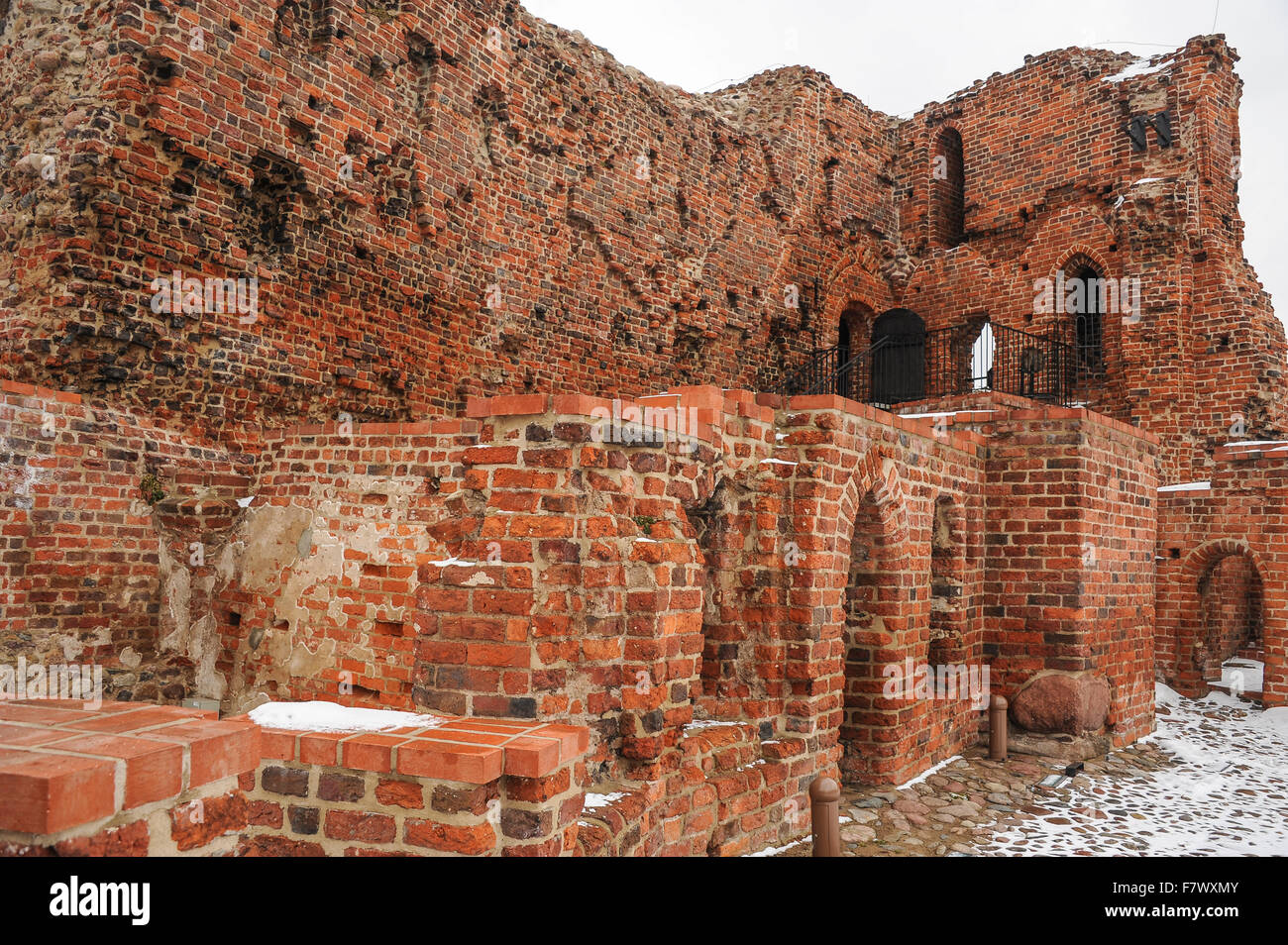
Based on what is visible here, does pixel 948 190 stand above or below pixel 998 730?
above

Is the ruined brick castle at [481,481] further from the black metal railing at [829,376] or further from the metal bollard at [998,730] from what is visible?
the black metal railing at [829,376]

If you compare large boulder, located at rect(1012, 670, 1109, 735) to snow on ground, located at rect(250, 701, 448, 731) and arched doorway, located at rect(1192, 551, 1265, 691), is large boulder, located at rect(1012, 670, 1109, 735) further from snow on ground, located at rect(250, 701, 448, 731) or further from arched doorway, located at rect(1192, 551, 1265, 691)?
snow on ground, located at rect(250, 701, 448, 731)

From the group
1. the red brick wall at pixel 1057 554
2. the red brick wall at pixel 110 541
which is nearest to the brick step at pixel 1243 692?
the red brick wall at pixel 1057 554

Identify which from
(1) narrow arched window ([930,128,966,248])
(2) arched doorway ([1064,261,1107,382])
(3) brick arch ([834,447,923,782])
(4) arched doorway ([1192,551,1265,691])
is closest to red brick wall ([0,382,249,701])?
(3) brick arch ([834,447,923,782])

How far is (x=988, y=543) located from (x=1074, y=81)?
1158 centimetres

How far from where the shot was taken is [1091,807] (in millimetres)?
6684

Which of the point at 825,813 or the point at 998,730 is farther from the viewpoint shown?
the point at 998,730

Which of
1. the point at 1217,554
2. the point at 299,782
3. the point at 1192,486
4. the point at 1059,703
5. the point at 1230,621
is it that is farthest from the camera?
the point at 1230,621

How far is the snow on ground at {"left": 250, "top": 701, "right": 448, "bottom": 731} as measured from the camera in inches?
118

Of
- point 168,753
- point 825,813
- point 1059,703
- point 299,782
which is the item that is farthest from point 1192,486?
point 168,753

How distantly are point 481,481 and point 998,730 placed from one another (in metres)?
6.04

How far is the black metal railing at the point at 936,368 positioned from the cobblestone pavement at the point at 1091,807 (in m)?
6.93

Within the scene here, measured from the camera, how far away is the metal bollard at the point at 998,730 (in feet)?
25.8

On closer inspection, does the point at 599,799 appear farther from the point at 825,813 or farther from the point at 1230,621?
the point at 1230,621
